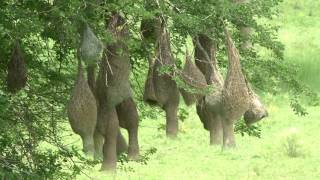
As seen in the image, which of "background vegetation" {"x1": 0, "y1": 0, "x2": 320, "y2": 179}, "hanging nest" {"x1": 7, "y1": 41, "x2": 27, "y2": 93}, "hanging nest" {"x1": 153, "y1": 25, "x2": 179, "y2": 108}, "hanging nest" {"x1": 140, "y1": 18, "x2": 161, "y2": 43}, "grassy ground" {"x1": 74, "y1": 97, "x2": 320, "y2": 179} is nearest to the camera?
"hanging nest" {"x1": 153, "y1": 25, "x2": 179, "y2": 108}

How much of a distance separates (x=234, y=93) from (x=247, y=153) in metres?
10.5

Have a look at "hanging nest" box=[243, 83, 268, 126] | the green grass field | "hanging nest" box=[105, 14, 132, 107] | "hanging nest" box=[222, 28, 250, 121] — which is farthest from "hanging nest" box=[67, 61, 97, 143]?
the green grass field

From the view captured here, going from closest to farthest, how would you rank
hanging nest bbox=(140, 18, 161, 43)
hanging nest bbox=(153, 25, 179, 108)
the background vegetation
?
hanging nest bbox=(153, 25, 179, 108), hanging nest bbox=(140, 18, 161, 43), the background vegetation

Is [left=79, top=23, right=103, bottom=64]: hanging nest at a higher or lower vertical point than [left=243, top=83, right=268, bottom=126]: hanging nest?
higher

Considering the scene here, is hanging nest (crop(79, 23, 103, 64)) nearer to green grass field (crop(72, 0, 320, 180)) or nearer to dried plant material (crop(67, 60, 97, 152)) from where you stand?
dried plant material (crop(67, 60, 97, 152))

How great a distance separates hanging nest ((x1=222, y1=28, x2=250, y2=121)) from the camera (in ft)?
10.7

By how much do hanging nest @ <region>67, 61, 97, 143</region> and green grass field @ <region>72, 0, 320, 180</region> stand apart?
6.69m

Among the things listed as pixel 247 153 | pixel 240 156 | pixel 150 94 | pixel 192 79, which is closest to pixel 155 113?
pixel 150 94

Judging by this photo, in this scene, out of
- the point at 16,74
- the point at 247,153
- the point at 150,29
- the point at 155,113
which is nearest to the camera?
the point at 16,74

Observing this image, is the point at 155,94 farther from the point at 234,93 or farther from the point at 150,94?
the point at 234,93

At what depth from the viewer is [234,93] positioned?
3.27 metres

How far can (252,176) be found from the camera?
11992mm

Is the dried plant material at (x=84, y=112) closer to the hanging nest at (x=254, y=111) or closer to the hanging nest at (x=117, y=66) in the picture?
the hanging nest at (x=117, y=66)

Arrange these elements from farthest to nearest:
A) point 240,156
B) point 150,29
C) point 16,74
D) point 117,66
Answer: point 240,156, point 150,29, point 16,74, point 117,66
